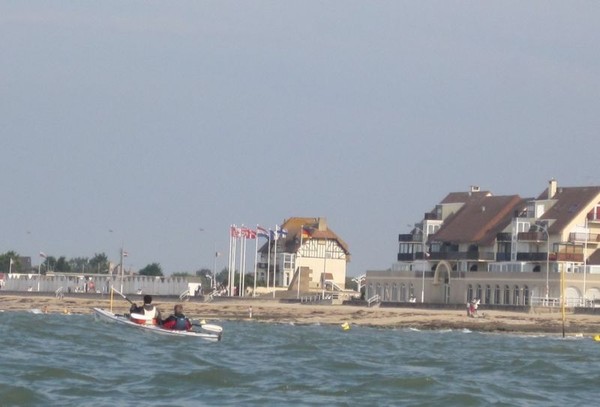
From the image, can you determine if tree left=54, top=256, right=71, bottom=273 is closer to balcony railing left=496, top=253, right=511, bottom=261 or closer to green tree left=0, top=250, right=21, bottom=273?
green tree left=0, top=250, right=21, bottom=273

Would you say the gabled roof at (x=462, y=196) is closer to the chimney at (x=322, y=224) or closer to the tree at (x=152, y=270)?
the chimney at (x=322, y=224)

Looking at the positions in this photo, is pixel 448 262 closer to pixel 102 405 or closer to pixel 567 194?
pixel 567 194

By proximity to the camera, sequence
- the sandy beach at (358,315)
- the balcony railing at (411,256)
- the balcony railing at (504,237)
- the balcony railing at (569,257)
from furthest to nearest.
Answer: the balcony railing at (411,256) < the balcony railing at (504,237) < the balcony railing at (569,257) < the sandy beach at (358,315)

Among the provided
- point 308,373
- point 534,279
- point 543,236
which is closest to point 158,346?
point 308,373

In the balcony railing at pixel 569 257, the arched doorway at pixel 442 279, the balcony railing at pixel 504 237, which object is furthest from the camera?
the arched doorway at pixel 442 279

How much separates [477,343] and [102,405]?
3012 cm

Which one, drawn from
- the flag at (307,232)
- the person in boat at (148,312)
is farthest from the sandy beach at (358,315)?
the flag at (307,232)

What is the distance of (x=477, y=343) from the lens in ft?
182

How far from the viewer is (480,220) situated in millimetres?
104188

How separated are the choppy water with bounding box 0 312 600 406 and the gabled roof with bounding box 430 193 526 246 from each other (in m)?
46.4

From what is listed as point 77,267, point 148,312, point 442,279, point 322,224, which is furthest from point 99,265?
point 148,312

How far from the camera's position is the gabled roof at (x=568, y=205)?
95188mm

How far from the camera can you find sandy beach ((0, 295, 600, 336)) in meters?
70.9

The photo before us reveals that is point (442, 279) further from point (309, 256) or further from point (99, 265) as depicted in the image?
point (99, 265)
